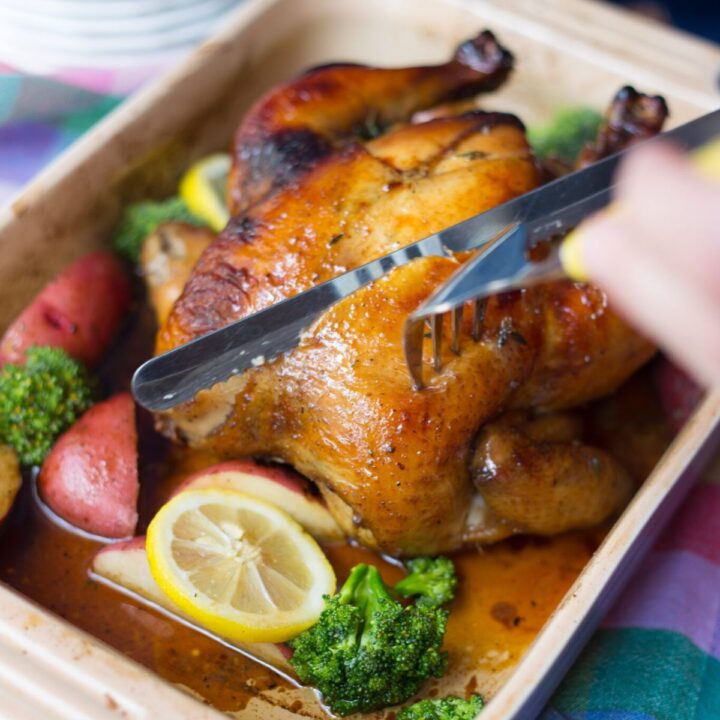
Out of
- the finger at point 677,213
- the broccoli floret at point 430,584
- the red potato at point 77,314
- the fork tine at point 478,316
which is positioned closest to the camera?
the finger at point 677,213

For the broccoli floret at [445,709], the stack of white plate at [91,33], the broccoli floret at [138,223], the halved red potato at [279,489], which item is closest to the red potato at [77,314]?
the broccoli floret at [138,223]

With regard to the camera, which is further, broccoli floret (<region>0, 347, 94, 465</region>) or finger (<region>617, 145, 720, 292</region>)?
broccoli floret (<region>0, 347, 94, 465</region>)

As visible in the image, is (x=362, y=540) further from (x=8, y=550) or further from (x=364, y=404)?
(x=8, y=550)

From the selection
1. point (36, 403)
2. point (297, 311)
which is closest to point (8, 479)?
point (36, 403)

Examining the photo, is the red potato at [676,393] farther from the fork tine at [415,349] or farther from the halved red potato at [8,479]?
the halved red potato at [8,479]

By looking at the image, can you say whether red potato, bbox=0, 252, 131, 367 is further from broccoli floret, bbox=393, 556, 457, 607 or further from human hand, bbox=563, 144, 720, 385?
human hand, bbox=563, 144, 720, 385

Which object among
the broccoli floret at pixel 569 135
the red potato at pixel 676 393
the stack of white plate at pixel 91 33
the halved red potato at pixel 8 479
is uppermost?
the stack of white plate at pixel 91 33

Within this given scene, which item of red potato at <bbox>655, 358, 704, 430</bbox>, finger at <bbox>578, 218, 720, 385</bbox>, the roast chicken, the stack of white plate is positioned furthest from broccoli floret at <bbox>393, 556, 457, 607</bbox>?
the stack of white plate
